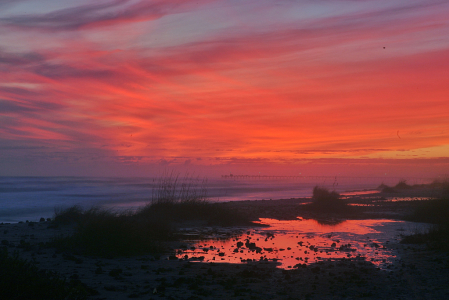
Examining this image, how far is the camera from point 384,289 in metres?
9.07

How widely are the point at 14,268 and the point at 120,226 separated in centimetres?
813

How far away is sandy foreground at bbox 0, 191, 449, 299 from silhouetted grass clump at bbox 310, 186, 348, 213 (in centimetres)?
1919

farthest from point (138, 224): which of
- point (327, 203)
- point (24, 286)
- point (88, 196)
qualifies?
point (88, 196)

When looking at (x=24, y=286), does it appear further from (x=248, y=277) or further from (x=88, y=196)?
(x=88, y=196)

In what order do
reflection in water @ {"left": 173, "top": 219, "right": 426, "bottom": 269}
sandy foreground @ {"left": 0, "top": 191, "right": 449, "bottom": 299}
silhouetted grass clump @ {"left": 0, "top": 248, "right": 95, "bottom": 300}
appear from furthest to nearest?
1. reflection in water @ {"left": 173, "top": 219, "right": 426, "bottom": 269}
2. sandy foreground @ {"left": 0, "top": 191, "right": 449, "bottom": 299}
3. silhouetted grass clump @ {"left": 0, "top": 248, "right": 95, "bottom": 300}

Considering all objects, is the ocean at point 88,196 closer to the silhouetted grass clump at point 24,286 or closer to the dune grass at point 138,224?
the dune grass at point 138,224

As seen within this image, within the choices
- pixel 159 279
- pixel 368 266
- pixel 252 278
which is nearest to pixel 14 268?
pixel 159 279

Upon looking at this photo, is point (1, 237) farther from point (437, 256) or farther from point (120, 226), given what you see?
point (437, 256)

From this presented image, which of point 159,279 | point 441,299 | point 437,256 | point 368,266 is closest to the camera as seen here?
point 441,299

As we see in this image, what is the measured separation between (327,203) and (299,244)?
18934 millimetres

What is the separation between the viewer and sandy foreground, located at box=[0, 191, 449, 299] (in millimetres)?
8641

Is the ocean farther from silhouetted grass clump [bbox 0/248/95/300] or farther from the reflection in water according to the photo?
silhouetted grass clump [bbox 0/248/95/300]

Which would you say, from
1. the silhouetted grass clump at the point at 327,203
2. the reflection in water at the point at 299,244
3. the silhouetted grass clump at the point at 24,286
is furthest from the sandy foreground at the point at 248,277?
the silhouetted grass clump at the point at 327,203

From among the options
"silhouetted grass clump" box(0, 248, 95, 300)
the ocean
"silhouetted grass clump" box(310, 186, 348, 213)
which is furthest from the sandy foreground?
"silhouetted grass clump" box(310, 186, 348, 213)
